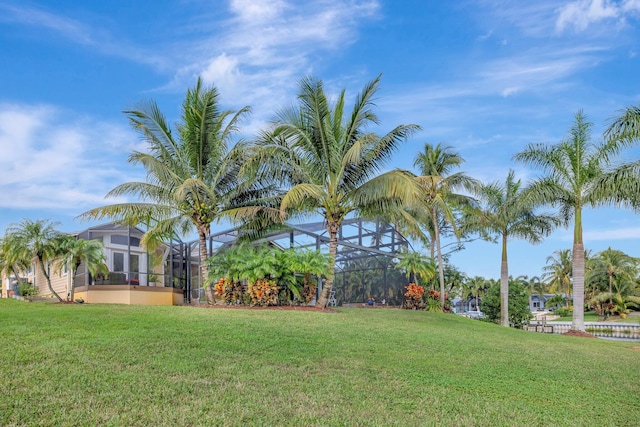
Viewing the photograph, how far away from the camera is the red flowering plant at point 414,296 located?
71.2ft

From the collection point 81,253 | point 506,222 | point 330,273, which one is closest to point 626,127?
point 506,222

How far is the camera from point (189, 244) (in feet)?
81.5

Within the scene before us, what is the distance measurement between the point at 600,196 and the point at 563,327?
1542cm

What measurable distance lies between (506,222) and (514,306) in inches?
186

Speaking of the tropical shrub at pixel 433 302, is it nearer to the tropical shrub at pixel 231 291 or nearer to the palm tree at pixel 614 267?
the tropical shrub at pixel 231 291

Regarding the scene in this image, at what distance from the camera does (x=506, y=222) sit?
24.9 metres

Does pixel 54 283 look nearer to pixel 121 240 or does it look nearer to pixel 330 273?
pixel 121 240

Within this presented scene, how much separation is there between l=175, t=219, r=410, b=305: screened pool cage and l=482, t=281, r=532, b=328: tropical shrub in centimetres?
652

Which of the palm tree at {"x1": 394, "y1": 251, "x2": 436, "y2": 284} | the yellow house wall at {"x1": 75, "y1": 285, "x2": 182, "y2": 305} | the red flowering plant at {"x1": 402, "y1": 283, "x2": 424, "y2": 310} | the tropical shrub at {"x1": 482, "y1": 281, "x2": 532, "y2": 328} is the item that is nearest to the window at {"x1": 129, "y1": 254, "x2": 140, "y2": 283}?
the yellow house wall at {"x1": 75, "y1": 285, "x2": 182, "y2": 305}

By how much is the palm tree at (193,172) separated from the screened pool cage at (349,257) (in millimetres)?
2402

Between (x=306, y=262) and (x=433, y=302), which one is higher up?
A: (x=306, y=262)

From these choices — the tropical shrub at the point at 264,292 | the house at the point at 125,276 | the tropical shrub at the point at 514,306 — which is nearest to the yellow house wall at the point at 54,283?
the house at the point at 125,276

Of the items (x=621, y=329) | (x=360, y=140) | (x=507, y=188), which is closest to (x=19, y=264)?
(x=360, y=140)

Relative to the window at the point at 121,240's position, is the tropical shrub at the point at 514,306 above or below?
below
